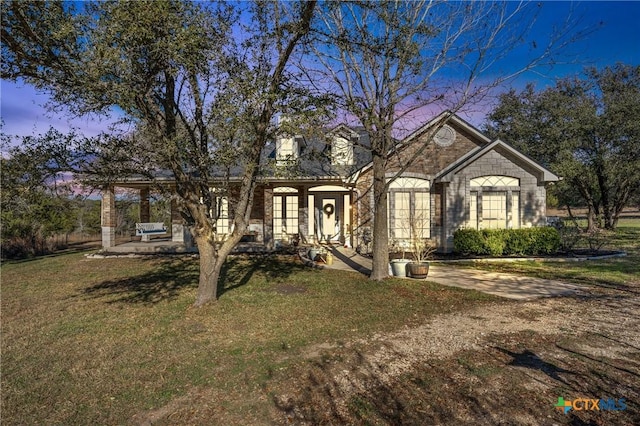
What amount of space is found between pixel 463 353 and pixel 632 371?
1916 mm

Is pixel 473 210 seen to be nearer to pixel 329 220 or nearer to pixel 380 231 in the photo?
pixel 329 220

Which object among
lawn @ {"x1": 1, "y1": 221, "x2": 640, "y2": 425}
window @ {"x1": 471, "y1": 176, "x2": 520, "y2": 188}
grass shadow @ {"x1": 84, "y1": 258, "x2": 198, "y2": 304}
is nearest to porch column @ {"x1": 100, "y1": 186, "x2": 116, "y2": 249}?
grass shadow @ {"x1": 84, "y1": 258, "x2": 198, "y2": 304}

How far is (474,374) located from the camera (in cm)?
450

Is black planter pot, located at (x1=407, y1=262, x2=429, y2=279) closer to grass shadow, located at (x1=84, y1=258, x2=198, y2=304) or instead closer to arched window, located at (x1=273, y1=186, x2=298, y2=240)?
grass shadow, located at (x1=84, y1=258, x2=198, y2=304)

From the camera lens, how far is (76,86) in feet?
19.7

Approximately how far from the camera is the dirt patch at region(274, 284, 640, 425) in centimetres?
365

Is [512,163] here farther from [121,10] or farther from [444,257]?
[121,10]

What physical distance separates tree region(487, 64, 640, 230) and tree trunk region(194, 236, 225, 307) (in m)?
23.3

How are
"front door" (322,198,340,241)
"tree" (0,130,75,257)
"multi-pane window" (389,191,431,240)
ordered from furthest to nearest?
"front door" (322,198,340,241) → "multi-pane window" (389,191,431,240) → "tree" (0,130,75,257)

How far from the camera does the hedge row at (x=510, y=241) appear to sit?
14234 mm

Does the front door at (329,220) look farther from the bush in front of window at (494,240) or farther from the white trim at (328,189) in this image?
the bush in front of window at (494,240)

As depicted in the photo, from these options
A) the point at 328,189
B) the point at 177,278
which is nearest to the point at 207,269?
the point at 177,278

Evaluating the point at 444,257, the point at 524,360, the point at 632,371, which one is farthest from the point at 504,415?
the point at 444,257

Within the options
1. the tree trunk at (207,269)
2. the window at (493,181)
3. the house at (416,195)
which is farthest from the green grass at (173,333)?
the window at (493,181)
